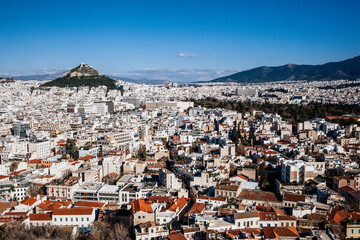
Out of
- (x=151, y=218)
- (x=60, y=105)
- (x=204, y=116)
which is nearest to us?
(x=151, y=218)

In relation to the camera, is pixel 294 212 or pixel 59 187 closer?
pixel 294 212

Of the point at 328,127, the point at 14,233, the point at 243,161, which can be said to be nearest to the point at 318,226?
the point at 243,161

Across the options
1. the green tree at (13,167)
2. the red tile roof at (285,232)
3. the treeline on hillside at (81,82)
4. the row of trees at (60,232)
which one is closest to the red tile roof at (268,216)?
the red tile roof at (285,232)

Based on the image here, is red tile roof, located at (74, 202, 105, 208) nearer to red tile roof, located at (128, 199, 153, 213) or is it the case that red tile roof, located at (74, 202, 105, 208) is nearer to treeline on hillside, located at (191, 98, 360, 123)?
red tile roof, located at (128, 199, 153, 213)

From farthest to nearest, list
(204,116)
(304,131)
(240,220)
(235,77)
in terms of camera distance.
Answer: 1. (235,77)
2. (204,116)
3. (304,131)
4. (240,220)

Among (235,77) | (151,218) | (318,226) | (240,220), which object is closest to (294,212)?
(318,226)

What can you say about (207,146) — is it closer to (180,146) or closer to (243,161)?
(180,146)

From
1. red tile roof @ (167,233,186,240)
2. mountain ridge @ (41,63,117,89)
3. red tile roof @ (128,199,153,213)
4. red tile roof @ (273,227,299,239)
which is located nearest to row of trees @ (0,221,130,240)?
red tile roof @ (128,199,153,213)

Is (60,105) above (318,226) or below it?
above

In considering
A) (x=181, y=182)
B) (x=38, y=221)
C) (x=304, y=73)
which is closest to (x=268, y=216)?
(x=181, y=182)
